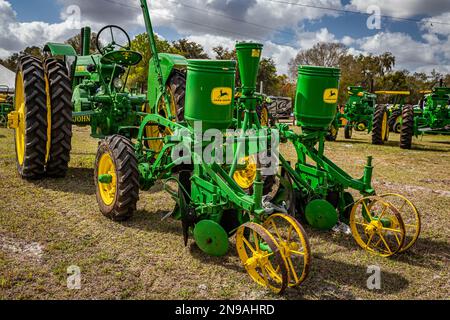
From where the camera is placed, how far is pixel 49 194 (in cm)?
539

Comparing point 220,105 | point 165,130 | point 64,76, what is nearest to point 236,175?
point 165,130

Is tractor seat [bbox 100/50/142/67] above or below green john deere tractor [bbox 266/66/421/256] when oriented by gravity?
above

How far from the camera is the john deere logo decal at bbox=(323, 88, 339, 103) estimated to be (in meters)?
4.73

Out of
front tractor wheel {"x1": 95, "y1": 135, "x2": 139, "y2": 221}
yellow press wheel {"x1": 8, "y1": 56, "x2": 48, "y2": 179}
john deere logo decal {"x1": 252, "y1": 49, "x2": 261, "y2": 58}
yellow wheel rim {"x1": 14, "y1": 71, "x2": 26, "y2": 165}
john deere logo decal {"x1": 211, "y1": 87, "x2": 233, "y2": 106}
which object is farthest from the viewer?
yellow wheel rim {"x1": 14, "y1": 71, "x2": 26, "y2": 165}

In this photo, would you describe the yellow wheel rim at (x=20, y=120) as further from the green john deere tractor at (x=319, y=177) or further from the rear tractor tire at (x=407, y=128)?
the rear tractor tire at (x=407, y=128)

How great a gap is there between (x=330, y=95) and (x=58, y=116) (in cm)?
355

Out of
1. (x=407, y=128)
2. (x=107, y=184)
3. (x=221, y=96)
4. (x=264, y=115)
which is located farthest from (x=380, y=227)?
(x=264, y=115)

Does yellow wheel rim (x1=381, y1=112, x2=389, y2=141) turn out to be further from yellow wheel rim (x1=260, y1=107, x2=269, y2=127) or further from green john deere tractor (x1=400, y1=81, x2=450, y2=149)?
yellow wheel rim (x1=260, y1=107, x2=269, y2=127)

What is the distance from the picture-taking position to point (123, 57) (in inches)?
255

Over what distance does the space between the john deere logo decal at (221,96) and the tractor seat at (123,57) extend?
10.0 ft

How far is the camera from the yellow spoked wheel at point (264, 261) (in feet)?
9.61

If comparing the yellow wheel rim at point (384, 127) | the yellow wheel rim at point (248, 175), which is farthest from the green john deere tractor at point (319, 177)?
the yellow wheel rim at point (384, 127)

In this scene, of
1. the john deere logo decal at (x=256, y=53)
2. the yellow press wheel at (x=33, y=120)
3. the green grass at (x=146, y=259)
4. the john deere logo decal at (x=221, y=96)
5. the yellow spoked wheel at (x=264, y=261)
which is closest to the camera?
the yellow spoked wheel at (x=264, y=261)

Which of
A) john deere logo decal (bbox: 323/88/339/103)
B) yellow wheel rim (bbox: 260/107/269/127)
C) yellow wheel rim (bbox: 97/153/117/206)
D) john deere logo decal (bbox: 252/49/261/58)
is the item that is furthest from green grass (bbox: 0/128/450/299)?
yellow wheel rim (bbox: 260/107/269/127)
